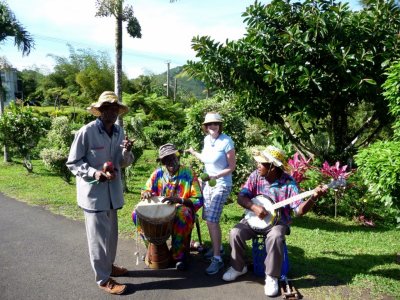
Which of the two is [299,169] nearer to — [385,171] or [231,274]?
[385,171]

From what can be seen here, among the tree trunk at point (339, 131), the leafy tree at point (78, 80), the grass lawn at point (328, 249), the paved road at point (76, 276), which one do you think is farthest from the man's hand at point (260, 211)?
the leafy tree at point (78, 80)

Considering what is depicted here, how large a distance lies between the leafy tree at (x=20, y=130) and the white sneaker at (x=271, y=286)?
935 centimetres

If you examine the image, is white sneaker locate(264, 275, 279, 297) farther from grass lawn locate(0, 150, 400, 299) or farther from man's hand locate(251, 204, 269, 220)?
man's hand locate(251, 204, 269, 220)

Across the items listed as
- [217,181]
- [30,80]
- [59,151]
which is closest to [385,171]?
[217,181]

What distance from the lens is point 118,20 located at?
7.84 meters

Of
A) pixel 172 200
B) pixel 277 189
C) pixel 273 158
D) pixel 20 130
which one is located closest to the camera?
pixel 273 158

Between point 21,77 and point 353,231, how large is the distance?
179ft

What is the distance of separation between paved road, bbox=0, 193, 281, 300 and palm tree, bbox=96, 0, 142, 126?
344 centimetres

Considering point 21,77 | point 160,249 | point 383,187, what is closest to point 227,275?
point 160,249

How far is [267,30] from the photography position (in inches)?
256

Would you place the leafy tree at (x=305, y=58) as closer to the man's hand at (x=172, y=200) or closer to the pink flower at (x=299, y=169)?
the pink flower at (x=299, y=169)

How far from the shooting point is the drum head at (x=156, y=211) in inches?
170

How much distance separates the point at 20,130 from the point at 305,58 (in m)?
8.84

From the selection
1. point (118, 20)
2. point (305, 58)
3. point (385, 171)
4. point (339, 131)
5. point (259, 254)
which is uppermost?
point (118, 20)
